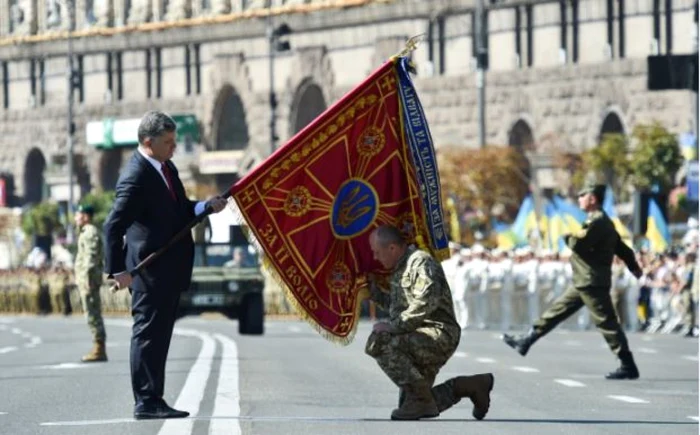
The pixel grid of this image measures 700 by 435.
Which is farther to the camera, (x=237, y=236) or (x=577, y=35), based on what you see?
(x=577, y=35)

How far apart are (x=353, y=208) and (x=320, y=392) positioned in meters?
3.91

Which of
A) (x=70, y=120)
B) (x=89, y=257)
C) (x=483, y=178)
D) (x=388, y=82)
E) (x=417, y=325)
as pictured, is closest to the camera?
(x=417, y=325)

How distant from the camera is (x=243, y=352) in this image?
1177 inches

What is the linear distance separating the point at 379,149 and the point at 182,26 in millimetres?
93319

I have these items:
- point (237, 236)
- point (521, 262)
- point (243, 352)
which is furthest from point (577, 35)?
point (243, 352)

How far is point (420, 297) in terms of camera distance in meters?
16.0

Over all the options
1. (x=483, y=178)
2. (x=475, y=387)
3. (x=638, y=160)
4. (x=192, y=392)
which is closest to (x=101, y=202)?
(x=483, y=178)

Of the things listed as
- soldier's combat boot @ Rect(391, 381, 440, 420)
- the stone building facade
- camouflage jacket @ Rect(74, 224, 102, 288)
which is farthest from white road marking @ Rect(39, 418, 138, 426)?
the stone building facade

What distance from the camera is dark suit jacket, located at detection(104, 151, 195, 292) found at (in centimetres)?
1631

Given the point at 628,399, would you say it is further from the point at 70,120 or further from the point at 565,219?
the point at 70,120

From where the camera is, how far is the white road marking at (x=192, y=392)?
51.4 feet

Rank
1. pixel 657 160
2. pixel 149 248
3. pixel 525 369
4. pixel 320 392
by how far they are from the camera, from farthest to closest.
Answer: pixel 657 160
pixel 525 369
pixel 320 392
pixel 149 248

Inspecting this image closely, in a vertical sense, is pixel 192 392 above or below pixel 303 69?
below

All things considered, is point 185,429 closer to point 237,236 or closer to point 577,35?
point 237,236
